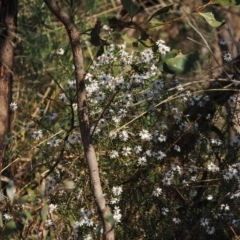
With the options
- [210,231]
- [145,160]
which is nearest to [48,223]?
[145,160]

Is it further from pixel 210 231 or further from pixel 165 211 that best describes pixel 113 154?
pixel 210 231

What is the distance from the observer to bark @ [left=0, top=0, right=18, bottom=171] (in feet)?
12.1

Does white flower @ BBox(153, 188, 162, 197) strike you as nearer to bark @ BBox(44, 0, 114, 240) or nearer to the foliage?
the foliage

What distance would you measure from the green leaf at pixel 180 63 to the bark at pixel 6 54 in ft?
3.84

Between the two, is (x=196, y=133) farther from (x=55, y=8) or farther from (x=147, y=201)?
(x=55, y=8)

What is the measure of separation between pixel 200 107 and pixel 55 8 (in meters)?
1.30

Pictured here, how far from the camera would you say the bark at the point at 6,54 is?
3680 millimetres

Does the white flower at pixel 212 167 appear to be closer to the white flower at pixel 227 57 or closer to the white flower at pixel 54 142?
the white flower at pixel 227 57

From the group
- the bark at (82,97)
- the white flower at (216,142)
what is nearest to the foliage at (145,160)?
the white flower at (216,142)

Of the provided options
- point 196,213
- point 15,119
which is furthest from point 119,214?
point 15,119

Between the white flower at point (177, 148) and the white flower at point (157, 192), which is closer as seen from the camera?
the white flower at point (157, 192)

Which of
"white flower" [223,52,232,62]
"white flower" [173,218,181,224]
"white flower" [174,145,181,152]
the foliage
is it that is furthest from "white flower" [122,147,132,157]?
"white flower" [223,52,232,62]

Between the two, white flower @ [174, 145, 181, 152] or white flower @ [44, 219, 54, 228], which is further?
white flower @ [174, 145, 181, 152]

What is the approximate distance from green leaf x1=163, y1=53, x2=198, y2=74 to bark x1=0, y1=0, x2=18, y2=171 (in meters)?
1.17
